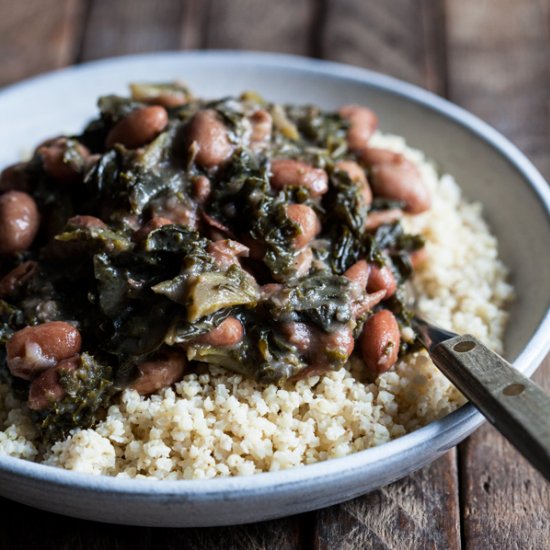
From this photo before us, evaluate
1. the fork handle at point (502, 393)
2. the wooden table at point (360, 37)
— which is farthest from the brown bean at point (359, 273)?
the wooden table at point (360, 37)

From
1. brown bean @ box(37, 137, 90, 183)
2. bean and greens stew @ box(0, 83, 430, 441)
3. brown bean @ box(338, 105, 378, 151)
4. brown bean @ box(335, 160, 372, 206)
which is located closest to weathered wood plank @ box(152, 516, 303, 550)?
bean and greens stew @ box(0, 83, 430, 441)

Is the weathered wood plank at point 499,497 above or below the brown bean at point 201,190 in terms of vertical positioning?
below

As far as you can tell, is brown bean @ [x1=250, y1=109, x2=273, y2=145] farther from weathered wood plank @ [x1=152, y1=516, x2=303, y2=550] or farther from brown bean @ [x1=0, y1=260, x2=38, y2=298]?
weathered wood plank @ [x1=152, y1=516, x2=303, y2=550]

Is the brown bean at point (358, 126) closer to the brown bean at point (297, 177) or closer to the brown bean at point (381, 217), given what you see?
the brown bean at point (381, 217)

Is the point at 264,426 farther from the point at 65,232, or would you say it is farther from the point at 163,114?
the point at 163,114

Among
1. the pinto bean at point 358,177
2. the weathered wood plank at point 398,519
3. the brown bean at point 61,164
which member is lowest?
the weathered wood plank at point 398,519

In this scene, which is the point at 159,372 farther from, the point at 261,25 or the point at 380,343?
the point at 261,25

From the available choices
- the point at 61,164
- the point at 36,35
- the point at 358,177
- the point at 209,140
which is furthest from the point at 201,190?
the point at 36,35
